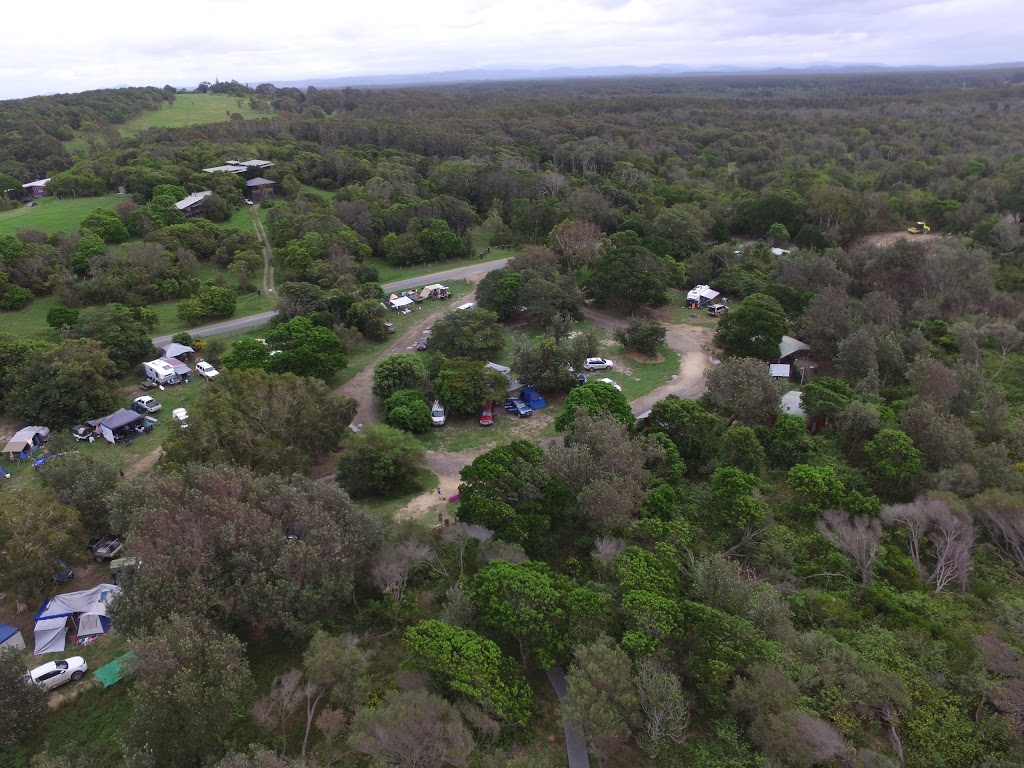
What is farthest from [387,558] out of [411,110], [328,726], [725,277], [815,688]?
[411,110]

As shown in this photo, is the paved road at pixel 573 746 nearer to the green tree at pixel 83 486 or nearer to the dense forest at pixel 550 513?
the dense forest at pixel 550 513

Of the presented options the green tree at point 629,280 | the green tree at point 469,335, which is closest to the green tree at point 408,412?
the green tree at point 469,335

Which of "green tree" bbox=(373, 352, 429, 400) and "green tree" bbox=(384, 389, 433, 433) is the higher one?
"green tree" bbox=(373, 352, 429, 400)

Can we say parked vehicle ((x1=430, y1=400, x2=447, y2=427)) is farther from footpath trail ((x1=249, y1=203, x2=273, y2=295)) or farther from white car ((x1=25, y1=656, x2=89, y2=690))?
footpath trail ((x1=249, y1=203, x2=273, y2=295))

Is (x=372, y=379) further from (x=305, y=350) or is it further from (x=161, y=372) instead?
(x=161, y=372)

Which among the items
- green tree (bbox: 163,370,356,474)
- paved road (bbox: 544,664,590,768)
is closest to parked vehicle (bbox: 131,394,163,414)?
green tree (bbox: 163,370,356,474)

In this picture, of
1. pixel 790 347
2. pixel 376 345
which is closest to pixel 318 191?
pixel 376 345
